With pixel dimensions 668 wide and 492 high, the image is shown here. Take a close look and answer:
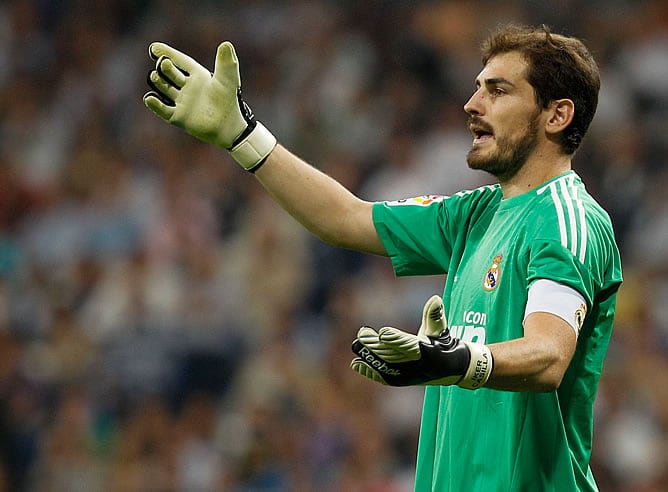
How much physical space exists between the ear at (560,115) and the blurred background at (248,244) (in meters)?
4.28

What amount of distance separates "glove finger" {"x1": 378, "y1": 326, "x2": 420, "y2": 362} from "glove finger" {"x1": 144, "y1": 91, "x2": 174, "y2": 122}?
1.41m

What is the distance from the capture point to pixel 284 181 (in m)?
4.29

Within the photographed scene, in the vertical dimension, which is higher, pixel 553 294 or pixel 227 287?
pixel 227 287

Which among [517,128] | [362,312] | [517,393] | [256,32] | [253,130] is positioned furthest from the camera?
[256,32]

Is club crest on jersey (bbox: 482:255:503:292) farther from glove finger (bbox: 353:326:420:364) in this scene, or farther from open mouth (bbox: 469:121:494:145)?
glove finger (bbox: 353:326:420:364)

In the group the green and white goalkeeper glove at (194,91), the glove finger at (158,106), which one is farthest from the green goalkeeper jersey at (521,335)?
the glove finger at (158,106)

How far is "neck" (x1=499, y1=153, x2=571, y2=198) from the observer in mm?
3846

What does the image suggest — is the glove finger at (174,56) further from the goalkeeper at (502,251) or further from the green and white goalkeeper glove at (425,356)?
the green and white goalkeeper glove at (425,356)

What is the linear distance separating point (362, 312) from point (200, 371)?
1208 mm

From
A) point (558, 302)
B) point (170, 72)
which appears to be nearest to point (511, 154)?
point (558, 302)

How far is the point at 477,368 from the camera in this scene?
3.13 metres

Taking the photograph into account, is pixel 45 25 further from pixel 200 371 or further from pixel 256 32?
pixel 200 371

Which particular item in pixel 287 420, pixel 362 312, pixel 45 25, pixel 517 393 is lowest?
pixel 517 393

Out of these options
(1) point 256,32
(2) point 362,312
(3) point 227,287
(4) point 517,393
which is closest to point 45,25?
(1) point 256,32
